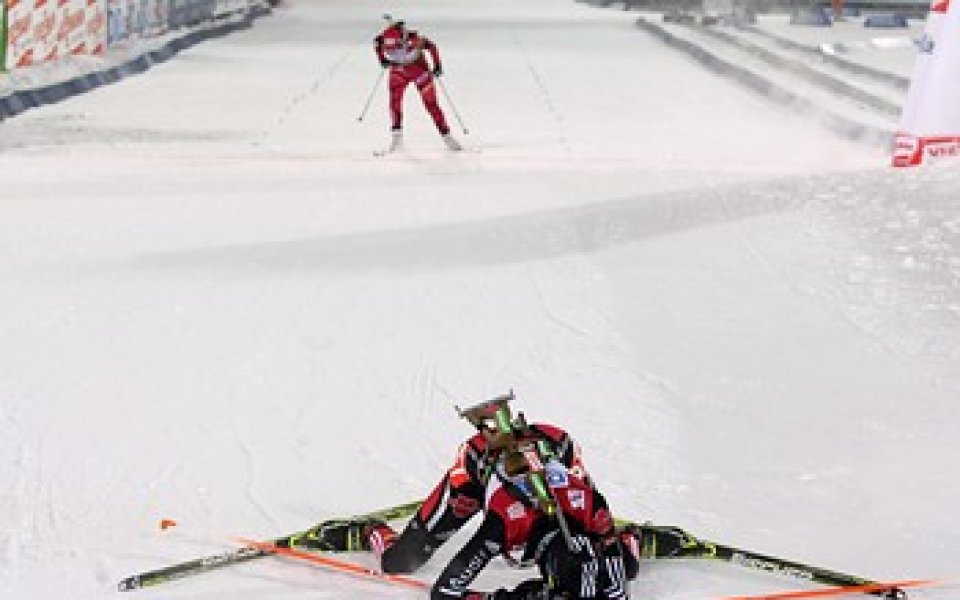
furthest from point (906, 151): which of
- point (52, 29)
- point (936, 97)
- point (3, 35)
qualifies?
point (52, 29)

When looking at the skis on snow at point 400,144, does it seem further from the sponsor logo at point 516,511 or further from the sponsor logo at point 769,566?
the sponsor logo at point 516,511

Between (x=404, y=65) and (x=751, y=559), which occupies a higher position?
(x=404, y=65)

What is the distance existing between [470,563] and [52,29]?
16154mm

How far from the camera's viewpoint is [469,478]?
401 centimetres

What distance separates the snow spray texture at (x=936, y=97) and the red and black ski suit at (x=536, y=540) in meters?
8.63

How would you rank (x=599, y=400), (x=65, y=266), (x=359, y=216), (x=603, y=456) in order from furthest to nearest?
1. (x=359, y=216)
2. (x=65, y=266)
3. (x=599, y=400)
4. (x=603, y=456)

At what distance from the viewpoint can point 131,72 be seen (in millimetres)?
20938

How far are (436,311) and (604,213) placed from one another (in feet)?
9.96

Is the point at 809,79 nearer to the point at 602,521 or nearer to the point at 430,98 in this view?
the point at 430,98

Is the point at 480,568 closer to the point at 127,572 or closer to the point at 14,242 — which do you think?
the point at 127,572

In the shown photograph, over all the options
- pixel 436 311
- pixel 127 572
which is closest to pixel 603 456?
pixel 127 572

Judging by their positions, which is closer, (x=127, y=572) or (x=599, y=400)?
(x=127, y=572)

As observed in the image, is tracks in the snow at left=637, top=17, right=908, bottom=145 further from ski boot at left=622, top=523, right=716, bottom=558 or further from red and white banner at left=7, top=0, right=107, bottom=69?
ski boot at left=622, top=523, right=716, bottom=558

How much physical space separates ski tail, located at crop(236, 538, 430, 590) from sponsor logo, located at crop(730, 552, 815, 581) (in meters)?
0.92
